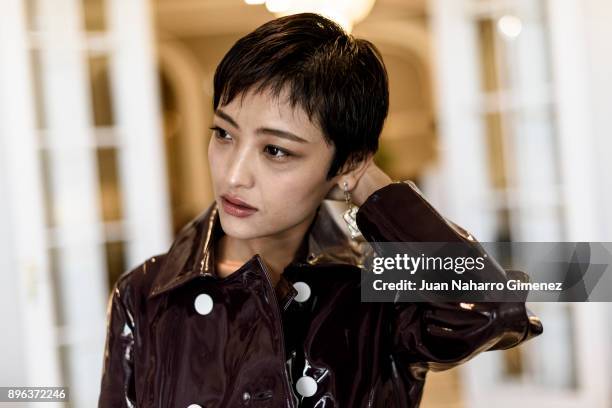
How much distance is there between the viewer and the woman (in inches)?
35.4

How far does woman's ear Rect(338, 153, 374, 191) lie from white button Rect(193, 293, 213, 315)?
231 millimetres

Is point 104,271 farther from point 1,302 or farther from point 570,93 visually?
point 570,93

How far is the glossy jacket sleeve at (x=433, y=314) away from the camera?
90 centimetres

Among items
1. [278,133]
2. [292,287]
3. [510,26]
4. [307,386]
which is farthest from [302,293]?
[510,26]

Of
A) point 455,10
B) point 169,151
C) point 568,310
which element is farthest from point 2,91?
point 169,151

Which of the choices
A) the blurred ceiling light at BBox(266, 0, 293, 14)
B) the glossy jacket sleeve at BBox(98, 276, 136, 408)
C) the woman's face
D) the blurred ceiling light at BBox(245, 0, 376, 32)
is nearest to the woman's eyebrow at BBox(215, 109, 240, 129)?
the woman's face

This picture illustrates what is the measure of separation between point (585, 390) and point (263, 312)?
2501 mm

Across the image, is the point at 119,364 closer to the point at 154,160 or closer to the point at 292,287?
the point at 292,287

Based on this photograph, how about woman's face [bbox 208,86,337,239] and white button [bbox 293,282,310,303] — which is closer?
woman's face [bbox 208,86,337,239]

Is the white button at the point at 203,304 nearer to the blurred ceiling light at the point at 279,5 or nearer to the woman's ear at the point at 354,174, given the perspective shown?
the woman's ear at the point at 354,174

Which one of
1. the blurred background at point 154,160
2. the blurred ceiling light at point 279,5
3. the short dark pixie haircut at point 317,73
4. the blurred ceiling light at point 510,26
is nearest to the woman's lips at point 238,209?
the short dark pixie haircut at point 317,73

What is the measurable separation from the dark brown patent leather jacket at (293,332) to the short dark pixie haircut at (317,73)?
0.38 ft

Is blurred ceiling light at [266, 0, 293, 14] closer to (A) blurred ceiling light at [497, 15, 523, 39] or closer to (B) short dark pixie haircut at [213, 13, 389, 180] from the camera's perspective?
(A) blurred ceiling light at [497, 15, 523, 39]

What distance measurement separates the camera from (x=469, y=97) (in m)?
3.23
